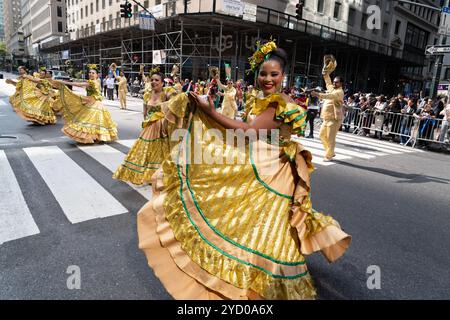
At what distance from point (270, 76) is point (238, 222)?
1143 mm

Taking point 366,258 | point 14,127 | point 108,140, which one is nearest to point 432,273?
point 366,258

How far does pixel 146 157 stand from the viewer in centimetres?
526

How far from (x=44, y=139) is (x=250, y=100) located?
7.66m

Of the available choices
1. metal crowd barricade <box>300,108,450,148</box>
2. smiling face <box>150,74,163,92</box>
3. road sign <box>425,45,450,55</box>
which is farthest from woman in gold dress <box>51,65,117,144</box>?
road sign <box>425,45,450,55</box>

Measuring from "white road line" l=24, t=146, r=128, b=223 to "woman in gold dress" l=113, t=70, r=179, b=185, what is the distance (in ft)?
1.60

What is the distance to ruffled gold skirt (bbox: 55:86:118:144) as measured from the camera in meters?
8.02

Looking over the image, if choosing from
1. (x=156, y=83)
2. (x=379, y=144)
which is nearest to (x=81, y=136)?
(x=156, y=83)

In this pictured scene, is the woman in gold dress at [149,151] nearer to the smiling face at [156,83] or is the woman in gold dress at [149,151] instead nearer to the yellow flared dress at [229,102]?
the smiling face at [156,83]

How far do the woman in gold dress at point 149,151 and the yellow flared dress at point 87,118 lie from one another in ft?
10.7

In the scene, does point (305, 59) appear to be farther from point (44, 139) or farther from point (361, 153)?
point (44, 139)

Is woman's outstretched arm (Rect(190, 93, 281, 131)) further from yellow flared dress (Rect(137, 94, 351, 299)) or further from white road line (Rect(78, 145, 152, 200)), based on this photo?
white road line (Rect(78, 145, 152, 200))

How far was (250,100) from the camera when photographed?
2916 mm

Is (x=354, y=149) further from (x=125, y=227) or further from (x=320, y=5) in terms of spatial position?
(x=320, y=5)
